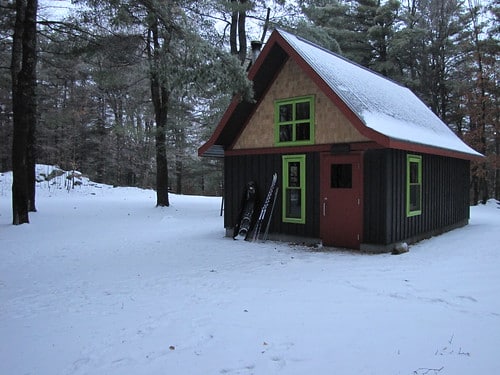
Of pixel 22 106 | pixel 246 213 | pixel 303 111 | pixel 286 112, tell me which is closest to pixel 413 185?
pixel 303 111

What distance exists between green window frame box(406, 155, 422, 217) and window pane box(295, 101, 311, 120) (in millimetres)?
2465

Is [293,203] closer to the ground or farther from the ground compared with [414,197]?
closer to the ground

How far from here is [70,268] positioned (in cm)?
724

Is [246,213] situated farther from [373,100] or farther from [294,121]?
[373,100]

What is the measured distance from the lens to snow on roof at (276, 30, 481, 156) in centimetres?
850

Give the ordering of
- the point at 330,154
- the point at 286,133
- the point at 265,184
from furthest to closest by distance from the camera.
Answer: the point at 265,184, the point at 286,133, the point at 330,154

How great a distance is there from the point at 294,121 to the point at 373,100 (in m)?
2.02

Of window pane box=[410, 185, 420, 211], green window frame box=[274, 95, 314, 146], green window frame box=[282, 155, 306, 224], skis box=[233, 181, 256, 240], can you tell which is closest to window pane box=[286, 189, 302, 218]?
green window frame box=[282, 155, 306, 224]

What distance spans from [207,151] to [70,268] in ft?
15.6

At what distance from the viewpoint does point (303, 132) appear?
31.6 feet

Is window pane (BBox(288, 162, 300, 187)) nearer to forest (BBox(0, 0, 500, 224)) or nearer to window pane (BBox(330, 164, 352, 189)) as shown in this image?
window pane (BBox(330, 164, 352, 189))

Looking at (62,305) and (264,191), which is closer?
(62,305)

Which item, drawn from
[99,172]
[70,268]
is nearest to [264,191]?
[70,268]

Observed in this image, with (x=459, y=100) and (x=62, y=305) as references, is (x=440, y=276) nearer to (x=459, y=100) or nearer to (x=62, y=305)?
(x=62, y=305)
